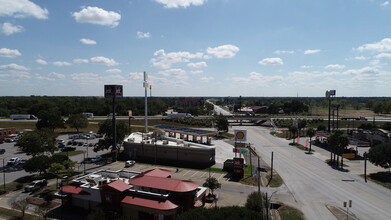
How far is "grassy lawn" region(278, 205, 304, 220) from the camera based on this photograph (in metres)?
32.6

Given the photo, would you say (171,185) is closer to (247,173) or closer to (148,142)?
(247,173)

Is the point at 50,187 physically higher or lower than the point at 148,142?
lower

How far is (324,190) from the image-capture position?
42.3 m

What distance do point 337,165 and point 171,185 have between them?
146ft

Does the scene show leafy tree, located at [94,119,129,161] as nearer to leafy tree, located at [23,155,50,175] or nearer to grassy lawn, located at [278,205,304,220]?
leafy tree, located at [23,155,50,175]

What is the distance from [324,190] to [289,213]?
12798 millimetres

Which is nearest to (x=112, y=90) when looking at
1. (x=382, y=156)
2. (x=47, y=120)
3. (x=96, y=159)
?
(x=96, y=159)

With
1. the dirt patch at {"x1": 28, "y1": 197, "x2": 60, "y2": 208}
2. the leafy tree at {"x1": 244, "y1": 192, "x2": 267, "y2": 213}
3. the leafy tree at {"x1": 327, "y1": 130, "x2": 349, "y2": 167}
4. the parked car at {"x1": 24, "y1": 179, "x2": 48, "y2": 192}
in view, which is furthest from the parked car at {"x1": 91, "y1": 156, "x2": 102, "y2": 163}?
the leafy tree at {"x1": 327, "y1": 130, "x2": 349, "y2": 167}

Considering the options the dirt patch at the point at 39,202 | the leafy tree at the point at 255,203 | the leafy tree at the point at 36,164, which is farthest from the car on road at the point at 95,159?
the leafy tree at the point at 255,203

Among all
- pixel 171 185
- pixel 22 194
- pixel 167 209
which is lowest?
pixel 22 194

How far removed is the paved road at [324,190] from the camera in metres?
34.8

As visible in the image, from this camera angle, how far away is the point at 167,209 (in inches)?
1161

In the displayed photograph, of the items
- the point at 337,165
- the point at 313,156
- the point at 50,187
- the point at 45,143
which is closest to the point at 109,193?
the point at 50,187

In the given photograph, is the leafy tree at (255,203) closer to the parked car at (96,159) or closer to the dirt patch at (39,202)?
the dirt patch at (39,202)
